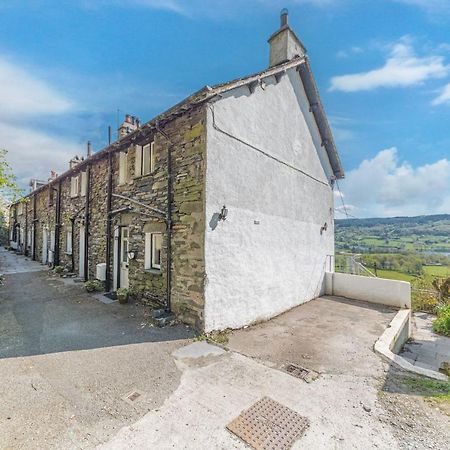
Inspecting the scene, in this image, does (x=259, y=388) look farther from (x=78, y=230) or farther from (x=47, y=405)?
(x=78, y=230)

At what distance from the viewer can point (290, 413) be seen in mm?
3621

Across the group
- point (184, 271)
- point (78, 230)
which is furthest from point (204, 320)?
point (78, 230)

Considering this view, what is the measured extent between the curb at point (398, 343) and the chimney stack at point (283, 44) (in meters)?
10.1

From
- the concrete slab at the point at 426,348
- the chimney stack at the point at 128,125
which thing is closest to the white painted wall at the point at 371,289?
the concrete slab at the point at 426,348

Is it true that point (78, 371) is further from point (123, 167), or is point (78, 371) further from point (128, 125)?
point (128, 125)

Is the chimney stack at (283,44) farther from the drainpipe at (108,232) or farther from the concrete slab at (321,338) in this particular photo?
the concrete slab at (321,338)

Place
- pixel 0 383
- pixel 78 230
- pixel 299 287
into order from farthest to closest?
pixel 78 230, pixel 299 287, pixel 0 383

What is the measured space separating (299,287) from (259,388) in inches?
258

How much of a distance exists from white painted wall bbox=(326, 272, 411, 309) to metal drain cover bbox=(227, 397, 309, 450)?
27.9ft

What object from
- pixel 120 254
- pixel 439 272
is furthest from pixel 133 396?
pixel 439 272

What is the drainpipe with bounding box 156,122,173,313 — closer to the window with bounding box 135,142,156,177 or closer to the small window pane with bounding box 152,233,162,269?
the small window pane with bounding box 152,233,162,269

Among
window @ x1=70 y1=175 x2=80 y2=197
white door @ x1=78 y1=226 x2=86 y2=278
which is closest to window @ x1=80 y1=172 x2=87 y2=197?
window @ x1=70 y1=175 x2=80 y2=197

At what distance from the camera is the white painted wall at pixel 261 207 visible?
21.9 ft

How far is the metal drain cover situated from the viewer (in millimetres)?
3092
